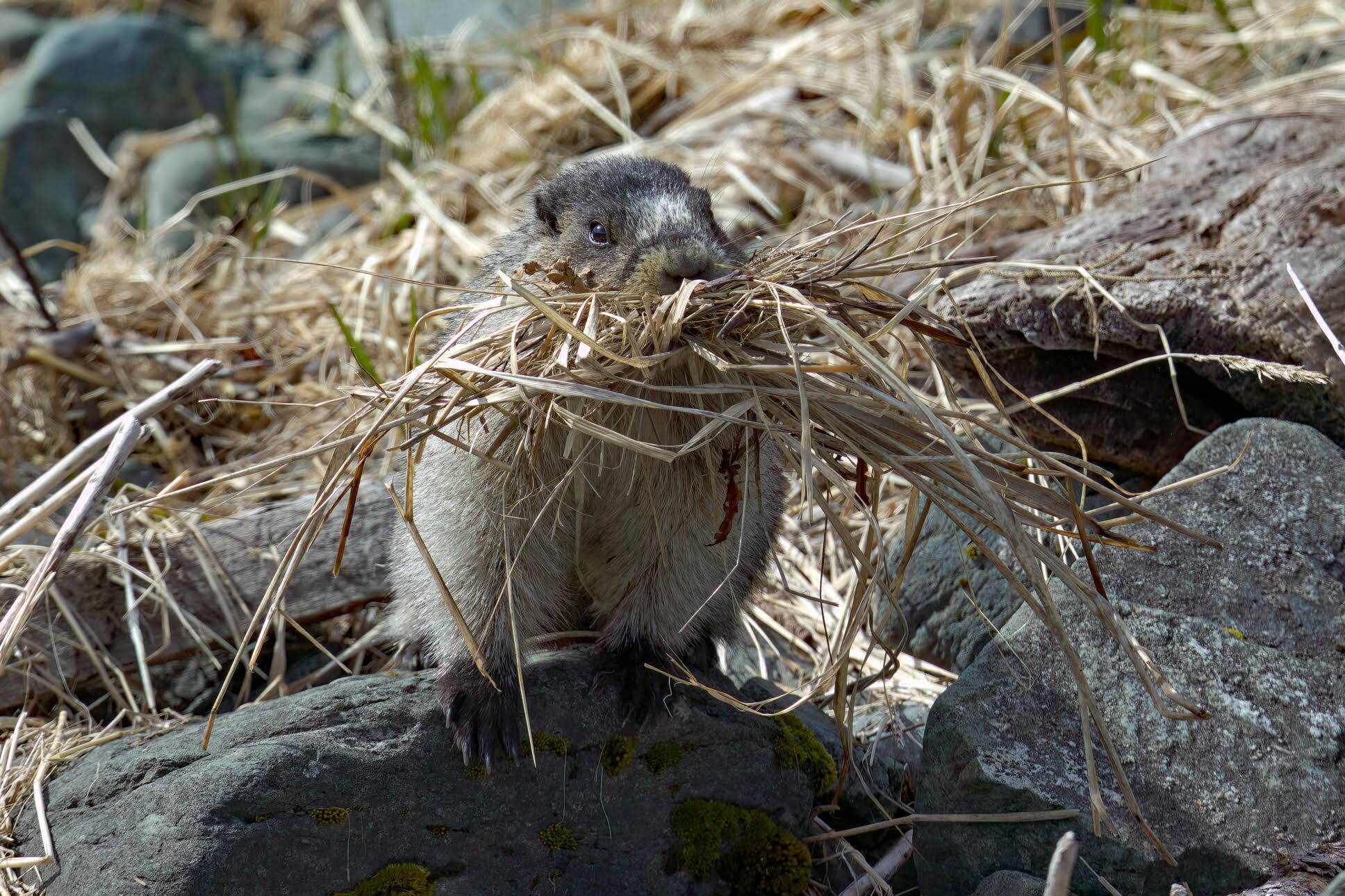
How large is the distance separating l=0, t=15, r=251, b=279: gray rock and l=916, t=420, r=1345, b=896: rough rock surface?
7.51 meters

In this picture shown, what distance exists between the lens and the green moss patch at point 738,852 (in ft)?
9.99

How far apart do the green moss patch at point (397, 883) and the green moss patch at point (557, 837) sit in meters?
0.30

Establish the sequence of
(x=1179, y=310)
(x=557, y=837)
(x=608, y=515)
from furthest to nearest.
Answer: (x=1179, y=310) < (x=608, y=515) < (x=557, y=837)

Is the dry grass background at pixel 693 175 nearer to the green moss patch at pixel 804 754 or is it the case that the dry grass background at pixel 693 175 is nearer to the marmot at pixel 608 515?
the green moss patch at pixel 804 754

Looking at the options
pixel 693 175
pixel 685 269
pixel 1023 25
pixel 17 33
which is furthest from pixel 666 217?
pixel 17 33

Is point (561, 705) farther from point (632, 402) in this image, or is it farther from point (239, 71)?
point (239, 71)

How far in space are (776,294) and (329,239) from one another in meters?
5.27

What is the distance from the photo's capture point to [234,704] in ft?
12.7

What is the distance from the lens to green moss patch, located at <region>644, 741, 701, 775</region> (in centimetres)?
307

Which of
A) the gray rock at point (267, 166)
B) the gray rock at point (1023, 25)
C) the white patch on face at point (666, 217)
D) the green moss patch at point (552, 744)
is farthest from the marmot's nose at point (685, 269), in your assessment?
the gray rock at point (267, 166)

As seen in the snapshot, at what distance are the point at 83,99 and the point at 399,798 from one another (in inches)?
354

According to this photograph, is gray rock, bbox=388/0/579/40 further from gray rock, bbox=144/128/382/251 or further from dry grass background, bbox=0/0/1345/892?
gray rock, bbox=144/128/382/251

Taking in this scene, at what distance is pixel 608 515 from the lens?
3176 millimetres

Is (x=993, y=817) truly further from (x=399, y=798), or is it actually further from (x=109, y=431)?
(x=109, y=431)
